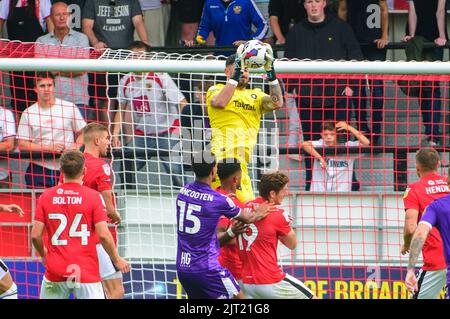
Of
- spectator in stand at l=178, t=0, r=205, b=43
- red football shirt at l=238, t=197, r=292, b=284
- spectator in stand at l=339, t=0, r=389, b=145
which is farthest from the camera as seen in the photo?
spectator in stand at l=178, t=0, r=205, b=43

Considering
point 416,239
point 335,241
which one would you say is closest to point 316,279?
point 335,241

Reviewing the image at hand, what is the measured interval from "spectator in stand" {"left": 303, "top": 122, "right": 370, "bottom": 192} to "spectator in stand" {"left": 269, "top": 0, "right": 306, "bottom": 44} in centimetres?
219

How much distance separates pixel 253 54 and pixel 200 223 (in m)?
1.72

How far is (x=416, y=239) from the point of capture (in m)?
11.1

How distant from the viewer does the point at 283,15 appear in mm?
16594

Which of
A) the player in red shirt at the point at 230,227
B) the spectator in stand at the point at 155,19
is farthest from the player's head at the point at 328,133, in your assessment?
the spectator in stand at the point at 155,19

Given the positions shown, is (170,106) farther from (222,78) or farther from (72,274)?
(72,274)

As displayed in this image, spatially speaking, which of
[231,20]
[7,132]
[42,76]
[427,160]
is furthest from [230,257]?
[231,20]

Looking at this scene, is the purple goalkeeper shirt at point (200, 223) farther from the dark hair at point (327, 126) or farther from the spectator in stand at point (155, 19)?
the spectator in stand at point (155, 19)

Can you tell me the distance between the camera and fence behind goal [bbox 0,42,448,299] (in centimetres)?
1413

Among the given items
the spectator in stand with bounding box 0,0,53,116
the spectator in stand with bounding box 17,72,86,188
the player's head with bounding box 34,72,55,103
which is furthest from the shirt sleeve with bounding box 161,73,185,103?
the spectator in stand with bounding box 0,0,53,116

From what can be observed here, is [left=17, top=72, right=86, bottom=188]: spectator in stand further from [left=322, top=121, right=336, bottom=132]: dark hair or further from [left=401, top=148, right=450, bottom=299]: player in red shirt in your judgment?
[left=401, top=148, right=450, bottom=299]: player in red shirt

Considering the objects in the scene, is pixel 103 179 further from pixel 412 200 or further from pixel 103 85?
pixel 412 200

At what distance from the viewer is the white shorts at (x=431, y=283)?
12.6 metres
